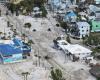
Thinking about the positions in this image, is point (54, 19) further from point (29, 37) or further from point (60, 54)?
point (60, 54)

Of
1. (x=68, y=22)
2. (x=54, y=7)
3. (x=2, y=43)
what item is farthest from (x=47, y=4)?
(x=2, y=43)

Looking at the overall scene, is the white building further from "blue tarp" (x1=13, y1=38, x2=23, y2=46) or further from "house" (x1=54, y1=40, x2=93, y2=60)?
A: "blue tarp" (x1=13, y1=38, x2=23, y2=46)

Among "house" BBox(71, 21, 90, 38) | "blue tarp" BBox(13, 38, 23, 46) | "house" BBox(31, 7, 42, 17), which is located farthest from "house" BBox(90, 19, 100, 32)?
"blue tarp" BBox(13, 38, 23, 46)

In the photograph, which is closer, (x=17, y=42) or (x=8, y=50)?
(x=8, y=50)

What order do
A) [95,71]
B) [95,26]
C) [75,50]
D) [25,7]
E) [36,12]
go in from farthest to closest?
[25,7] < [36,12] < [95,26] < [75,50] < [95,71]

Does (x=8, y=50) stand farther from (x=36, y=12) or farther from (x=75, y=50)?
(x=36, y=12)

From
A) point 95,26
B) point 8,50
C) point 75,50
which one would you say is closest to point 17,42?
point 8,50
